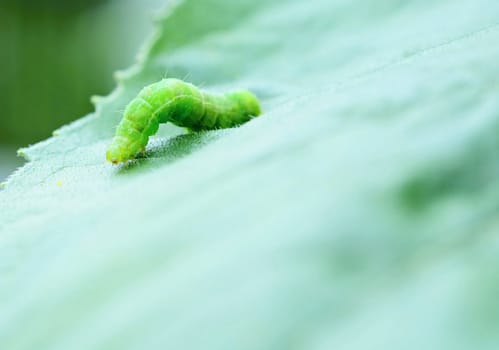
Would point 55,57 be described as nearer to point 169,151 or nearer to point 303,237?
point 169,151

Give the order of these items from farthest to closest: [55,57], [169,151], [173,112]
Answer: [55,57]
[173,112]
[169,151]

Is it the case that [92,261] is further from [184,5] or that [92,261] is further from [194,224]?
[184,5]

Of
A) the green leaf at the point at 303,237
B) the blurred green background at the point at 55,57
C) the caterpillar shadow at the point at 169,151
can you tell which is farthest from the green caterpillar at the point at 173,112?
the blurred green background at the point at 55,57

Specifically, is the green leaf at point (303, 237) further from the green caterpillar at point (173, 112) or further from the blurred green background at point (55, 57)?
the blurred green background at point (55, 57)

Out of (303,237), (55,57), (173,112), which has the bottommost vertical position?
(303,237)

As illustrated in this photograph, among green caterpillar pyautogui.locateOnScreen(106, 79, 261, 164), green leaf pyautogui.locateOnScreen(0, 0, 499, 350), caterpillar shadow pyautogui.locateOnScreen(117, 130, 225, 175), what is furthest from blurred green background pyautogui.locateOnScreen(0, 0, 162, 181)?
green leaf pyautogui.locateOnScreen(0, 0, 499, 350)

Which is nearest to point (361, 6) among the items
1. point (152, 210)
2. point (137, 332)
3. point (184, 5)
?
point (184, 5)

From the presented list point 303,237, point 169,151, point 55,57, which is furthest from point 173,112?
point 55,57
